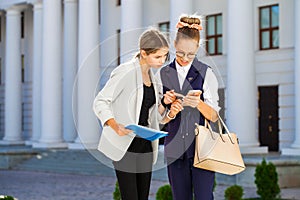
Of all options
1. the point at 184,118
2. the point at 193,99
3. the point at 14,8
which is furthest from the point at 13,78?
the point at 193,99

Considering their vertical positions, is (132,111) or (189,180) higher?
(132,111)

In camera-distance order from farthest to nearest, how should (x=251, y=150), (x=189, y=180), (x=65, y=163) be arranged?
1. (x=65, y=163)
2. (x=251, y=150)
3. (x=189, y=180)

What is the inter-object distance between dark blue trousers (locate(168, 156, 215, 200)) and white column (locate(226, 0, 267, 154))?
1463cm

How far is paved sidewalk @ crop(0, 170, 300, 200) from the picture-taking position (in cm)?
1435

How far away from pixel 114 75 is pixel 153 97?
1.06 feet

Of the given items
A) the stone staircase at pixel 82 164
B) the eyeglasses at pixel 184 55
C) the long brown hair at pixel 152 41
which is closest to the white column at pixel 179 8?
the stone staircase at pixel 82 164

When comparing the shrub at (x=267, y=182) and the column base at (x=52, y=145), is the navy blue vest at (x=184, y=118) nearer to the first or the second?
the shrub at (x=267, y=182)

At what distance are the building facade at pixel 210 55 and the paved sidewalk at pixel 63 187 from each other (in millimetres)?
1524

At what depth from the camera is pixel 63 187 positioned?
16844mm

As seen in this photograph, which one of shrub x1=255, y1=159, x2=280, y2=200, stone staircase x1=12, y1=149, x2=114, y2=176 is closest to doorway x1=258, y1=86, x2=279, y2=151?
stone staircase x1=12, y1=149, x2=114, y2=176

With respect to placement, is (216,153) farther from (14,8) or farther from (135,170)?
(14,8)

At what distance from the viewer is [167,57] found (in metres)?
3.77

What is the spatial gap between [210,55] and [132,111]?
515 inches

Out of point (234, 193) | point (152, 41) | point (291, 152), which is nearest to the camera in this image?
point (152, 41)
